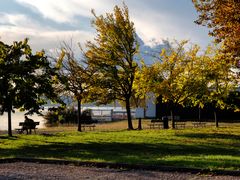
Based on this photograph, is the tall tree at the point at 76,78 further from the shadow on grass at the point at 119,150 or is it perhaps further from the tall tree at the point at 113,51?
the shadow on grass at the point at 119,150

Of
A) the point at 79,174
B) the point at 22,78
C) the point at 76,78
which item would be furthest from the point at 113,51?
the point at 79,174

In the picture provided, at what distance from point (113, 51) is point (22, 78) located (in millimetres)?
11548

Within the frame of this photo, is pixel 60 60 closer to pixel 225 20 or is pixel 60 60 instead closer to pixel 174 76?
pixel 174 76

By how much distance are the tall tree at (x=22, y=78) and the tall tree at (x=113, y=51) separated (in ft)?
30.7

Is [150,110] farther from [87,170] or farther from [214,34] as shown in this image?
[87,170]

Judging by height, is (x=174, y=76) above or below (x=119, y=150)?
above

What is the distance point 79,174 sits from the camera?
11.7 m

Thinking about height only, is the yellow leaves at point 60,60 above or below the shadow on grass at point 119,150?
above

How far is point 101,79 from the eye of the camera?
1401 inches

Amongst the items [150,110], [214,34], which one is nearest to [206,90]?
[214,34]

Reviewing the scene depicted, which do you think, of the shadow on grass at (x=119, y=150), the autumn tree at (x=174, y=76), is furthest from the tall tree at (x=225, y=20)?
the autumn tree at (x=174, y=76)

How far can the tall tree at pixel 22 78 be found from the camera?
24047mm

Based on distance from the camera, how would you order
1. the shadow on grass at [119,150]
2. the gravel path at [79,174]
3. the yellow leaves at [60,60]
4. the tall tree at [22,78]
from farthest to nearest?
the yellow leaves at [60,60]
the tall tree at [22,78]
the shadow on grass at [119,150]
the gravel path at [79,174]

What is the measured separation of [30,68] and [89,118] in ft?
93.4
